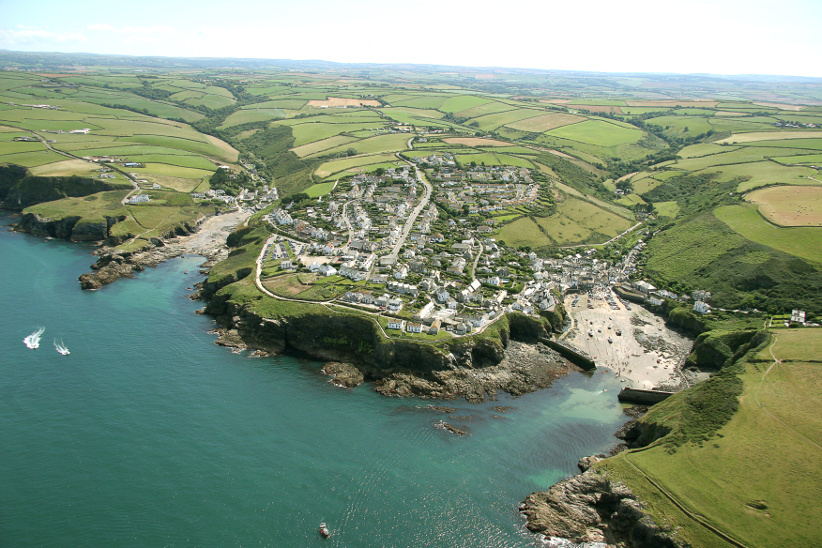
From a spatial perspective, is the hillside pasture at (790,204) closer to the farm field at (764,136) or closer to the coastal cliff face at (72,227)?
the farm field at (764,136)

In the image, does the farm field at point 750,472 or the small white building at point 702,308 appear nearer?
the farm field at point 750,472

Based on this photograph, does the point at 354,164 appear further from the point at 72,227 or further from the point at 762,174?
the point at 762,174

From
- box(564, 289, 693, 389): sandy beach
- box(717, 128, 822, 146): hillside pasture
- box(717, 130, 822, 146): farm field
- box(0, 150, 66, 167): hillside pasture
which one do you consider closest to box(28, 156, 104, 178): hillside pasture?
box(0, 150, 66, 167): hillside pasture

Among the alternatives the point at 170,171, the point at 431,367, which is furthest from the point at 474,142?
the point at 431,367

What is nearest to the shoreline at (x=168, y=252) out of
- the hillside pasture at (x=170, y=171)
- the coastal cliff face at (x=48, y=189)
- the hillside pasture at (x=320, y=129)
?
the hillside pasture at (x=170, y=171)

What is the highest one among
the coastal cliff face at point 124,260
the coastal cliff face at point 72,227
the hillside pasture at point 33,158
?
the hillside pasture at point 33,158

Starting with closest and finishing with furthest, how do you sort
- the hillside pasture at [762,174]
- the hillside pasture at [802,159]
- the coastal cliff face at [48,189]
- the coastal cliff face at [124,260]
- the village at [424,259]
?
the village at [424,259]
the coastal cliff face at [124,260]
the coastal cliff face at [48,189]
the hillside pasture at [762,174]
the hillside pasture at [802,159]
